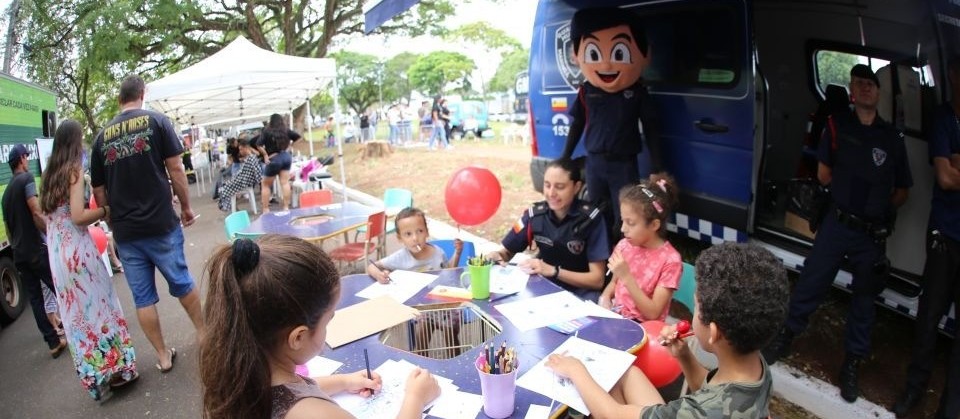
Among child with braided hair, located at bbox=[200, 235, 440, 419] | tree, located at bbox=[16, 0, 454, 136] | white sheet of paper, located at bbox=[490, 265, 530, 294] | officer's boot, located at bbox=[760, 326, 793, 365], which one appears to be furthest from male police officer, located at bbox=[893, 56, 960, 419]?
tree, located at bbox=[16, 0, 454, 136]

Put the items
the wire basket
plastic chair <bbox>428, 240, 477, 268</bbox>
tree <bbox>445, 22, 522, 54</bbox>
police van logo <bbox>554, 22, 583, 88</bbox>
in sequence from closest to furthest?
the wire basket
plastic chair <bbox>428, 240, 477, 268</bbox>
police van logo <bbox>554, 22, 583, 88</bbox>
tree <bbox>445, 22, 522, 54</bbox>

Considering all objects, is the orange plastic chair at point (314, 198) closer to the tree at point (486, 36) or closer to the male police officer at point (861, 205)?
the male police officer at point (861, 205)

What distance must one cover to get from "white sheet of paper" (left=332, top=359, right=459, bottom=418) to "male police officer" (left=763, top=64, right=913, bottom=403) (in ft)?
7.88

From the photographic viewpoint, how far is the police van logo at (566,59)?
4.61 m

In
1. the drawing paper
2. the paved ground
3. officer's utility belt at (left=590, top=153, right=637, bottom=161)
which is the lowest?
the paved ground

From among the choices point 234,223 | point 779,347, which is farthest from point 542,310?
point 234,223

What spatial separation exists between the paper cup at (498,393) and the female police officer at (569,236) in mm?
1284

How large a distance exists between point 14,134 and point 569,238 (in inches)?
218

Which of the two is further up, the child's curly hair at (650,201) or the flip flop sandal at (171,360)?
the child's curly hair at (650,201)

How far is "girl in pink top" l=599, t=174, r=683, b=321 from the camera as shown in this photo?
94.9 inches

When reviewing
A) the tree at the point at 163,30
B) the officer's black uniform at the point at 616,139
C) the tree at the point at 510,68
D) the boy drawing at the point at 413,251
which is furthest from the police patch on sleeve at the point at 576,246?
the tree at the point at 510,68

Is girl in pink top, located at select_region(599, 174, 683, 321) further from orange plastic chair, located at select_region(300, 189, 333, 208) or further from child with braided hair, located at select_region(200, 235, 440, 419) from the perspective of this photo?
orange plastic chair, located at select_region(300, 189, 333, 208)

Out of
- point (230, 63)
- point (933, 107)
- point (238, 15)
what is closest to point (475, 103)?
point (238, 15)

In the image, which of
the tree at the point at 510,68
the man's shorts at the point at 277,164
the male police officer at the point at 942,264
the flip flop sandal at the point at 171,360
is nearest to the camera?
the male police officer at the point at 942,264
